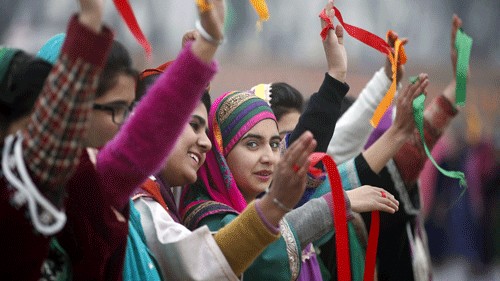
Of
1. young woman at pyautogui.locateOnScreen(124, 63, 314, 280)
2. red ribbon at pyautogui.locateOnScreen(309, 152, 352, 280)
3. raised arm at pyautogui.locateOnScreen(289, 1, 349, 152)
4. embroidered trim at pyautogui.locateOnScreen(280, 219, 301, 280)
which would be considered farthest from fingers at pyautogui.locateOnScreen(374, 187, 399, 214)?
young woman at pyautogui.locateOnScreen(124, 63, 314, 280)

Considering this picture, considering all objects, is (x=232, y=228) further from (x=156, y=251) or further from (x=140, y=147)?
(x=140, y=147)

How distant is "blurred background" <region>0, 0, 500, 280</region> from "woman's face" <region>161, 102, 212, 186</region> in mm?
4506

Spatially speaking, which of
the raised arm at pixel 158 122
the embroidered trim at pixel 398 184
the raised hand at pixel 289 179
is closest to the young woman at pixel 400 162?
the embroidered trim at pixel 398 184

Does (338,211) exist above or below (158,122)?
below

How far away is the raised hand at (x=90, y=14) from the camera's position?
1.62 metres

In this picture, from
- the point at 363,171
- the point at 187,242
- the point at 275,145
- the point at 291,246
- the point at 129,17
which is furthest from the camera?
the point at 363,171

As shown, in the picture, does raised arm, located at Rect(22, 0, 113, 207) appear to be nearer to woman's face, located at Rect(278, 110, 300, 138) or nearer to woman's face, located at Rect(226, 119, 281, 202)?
woman's face, located at Rect(226, 119, 281, 202)

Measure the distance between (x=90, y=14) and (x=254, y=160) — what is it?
142 centimetres

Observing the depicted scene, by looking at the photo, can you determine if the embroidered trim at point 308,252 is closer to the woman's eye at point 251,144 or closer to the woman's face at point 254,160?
the woman's face at point 254,160

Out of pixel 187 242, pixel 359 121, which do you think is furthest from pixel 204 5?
pixel 359 121

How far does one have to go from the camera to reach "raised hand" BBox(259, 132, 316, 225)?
6.68 feet

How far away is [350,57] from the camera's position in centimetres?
1038

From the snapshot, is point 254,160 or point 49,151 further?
point 254,160

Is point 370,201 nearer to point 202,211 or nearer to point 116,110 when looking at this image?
point 202,211
